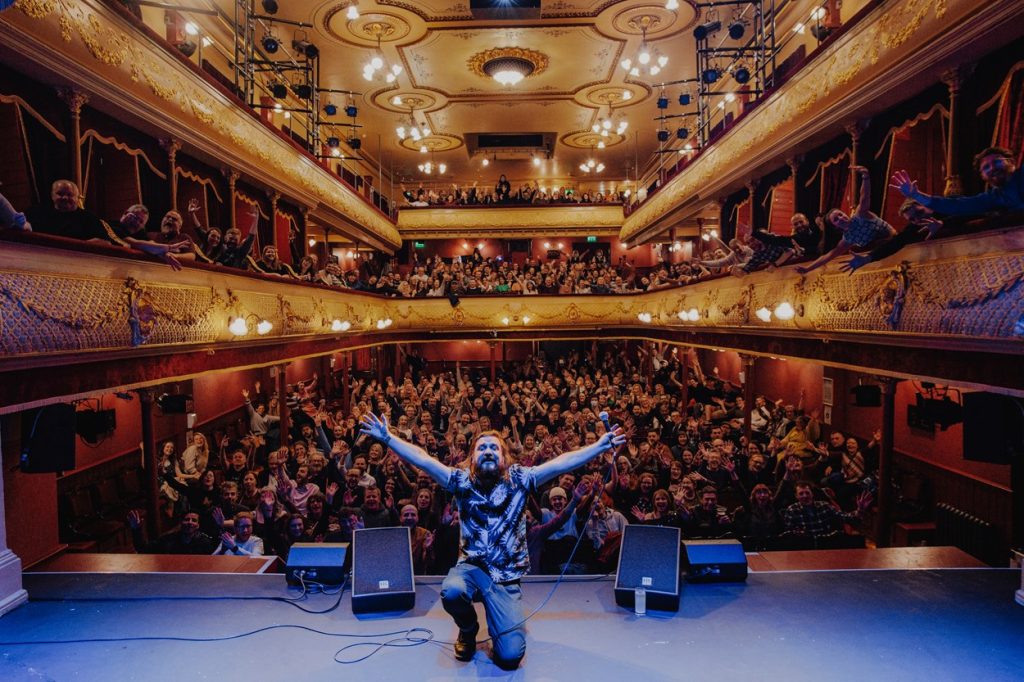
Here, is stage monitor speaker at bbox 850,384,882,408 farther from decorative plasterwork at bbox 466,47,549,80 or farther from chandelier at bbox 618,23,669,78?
decorative plasterwork at bbox 466,47,549,80

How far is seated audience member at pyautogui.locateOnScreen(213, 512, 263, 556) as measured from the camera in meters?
4.90

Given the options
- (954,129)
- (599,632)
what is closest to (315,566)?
(599,632)

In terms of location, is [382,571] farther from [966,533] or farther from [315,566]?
[966,533]

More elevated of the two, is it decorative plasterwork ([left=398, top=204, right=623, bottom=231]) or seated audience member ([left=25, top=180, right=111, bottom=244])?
decorative plasterwork ([left=398, top=204, right=623, bottom=231])

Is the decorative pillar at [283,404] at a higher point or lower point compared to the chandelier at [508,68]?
lower

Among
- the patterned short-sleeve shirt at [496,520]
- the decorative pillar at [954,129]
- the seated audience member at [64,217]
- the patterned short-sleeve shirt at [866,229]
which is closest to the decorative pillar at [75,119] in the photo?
the seated audience member at [64,217]

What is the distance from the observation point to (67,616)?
11.9 feet

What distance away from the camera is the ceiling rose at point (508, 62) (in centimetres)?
1165

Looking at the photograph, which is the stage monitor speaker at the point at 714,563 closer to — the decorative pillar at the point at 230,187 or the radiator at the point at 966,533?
the radiator at the point at 966,533

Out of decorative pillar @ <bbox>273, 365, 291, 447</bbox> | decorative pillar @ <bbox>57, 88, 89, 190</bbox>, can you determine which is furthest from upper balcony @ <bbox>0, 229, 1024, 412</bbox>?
decorative pillar @ <bbox>57, 88, 89, 190</bbox>

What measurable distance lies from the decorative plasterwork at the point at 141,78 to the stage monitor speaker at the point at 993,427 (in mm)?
7656

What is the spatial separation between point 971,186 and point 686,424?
20.1 ft

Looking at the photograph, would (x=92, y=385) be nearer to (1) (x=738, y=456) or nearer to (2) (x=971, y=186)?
(1) (x=738, y=456)

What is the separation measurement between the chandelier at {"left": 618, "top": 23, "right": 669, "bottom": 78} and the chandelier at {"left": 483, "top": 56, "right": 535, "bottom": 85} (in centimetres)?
198
